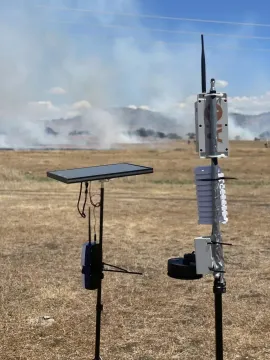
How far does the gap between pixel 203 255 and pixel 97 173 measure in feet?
5.43

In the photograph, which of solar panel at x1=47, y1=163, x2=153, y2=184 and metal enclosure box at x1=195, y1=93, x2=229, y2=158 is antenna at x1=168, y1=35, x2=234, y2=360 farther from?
solar panel at x1=47, y1=163, x2=153, y2=184

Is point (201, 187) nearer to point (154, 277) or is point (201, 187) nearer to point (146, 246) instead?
point (154, 277)

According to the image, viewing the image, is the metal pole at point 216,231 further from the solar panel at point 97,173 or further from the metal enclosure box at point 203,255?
the solar panel at point 97,173

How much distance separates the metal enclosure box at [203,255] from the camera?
5238mm

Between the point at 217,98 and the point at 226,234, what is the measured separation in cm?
1077

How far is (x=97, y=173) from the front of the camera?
19.7 ft

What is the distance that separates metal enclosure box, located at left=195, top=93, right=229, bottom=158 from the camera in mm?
5176

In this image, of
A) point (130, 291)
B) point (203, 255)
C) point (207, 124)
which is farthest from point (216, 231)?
point (130, 291)

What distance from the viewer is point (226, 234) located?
1543cm

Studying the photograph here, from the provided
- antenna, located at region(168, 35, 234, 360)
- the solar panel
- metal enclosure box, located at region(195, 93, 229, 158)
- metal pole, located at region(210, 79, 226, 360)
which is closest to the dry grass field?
metal pole, located at region(210, 79, 226, 360)

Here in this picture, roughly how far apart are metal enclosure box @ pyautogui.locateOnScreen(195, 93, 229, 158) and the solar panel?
3.59 ft

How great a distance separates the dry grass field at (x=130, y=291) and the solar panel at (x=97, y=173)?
8.67 ft

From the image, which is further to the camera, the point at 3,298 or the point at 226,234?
the point at 226,234

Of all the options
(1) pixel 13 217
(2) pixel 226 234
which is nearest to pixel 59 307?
(2) pixel 226 234
